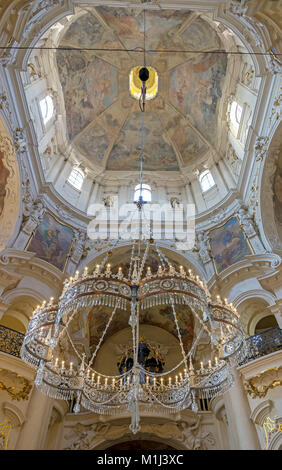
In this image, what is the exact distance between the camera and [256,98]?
37.5 ft

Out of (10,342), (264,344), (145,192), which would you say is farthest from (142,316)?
(10,342)

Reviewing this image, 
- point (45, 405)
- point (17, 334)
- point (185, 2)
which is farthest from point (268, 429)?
point (185, 2)

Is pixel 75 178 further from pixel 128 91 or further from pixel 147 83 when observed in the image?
pixel 147 83

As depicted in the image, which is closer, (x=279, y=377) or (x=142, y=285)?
(x=142, y=285)

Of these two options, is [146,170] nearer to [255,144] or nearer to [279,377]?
[255,144]

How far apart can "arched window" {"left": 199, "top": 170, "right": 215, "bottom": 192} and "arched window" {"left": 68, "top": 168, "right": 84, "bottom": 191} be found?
17.8 ft

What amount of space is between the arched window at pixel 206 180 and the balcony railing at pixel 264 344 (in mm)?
7438

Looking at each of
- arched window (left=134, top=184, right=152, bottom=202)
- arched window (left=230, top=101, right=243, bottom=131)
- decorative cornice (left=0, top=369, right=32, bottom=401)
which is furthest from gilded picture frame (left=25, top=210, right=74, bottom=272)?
arched window (left=230, top=101, right=243, bottom=131)


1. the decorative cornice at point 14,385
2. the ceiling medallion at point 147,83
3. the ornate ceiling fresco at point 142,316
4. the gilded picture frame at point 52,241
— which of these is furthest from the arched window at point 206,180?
the decorative cornice at point 14,385

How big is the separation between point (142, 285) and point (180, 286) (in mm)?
700

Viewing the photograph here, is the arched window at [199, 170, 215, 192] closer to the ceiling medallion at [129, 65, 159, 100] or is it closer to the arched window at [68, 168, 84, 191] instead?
the ceiling medallion at [129, 65, 159, 100]

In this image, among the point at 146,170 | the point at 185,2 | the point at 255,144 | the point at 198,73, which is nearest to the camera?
the point at 185,2

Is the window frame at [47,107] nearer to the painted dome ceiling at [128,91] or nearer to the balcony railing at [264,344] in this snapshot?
the painted dome ceiling at [128,91]

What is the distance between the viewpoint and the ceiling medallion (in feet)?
56.2
